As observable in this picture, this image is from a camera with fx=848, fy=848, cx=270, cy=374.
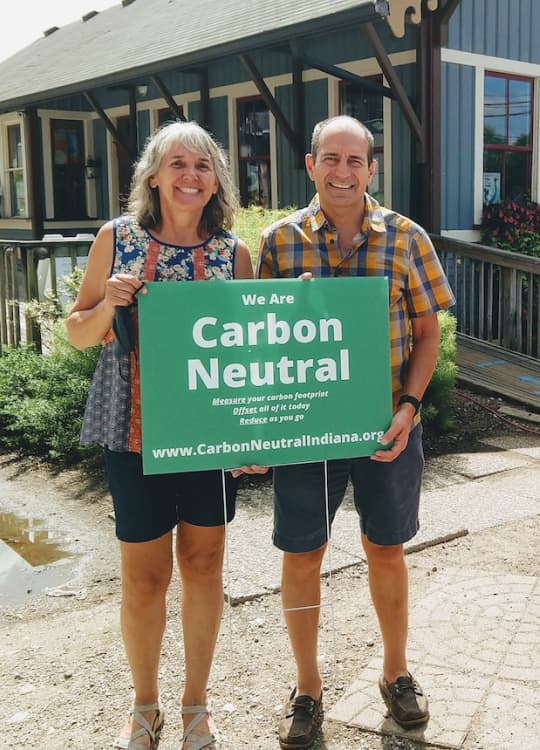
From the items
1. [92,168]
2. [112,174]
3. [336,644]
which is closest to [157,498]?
[336,644]

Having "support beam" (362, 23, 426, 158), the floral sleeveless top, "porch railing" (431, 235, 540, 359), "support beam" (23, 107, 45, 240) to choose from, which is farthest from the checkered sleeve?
"support beam" (23, 107, 45, 240)

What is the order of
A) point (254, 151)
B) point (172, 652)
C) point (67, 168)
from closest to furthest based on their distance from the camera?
point (172, 652), point (254, 151), point (67, 168)

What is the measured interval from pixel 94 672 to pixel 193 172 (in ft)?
6.58

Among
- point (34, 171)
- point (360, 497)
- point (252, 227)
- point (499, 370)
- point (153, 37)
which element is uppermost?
point (153, 37)

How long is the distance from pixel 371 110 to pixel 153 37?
502cm

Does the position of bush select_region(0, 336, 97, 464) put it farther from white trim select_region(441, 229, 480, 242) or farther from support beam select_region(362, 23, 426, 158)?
white trim select_region(441, 229, 480, 242)

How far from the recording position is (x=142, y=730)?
2.82m

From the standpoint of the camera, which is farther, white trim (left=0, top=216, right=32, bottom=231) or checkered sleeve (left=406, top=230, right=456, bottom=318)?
white trim (left=0, top=216, right=32, bottom=231)

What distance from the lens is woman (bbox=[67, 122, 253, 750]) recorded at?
8.83 ft

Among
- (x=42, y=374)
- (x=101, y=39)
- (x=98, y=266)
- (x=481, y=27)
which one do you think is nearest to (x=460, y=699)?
(x=98, y=266)

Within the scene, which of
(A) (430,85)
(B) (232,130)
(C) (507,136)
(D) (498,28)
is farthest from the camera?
(B) (232,130)

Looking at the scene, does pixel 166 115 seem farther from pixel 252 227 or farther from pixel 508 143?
pixel 252 227

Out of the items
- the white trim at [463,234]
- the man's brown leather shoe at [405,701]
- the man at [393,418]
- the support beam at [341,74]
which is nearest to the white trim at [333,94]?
the support beam at [341,74]

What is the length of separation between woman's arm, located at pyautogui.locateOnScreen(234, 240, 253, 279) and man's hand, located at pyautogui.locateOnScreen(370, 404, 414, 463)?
0.68 m
